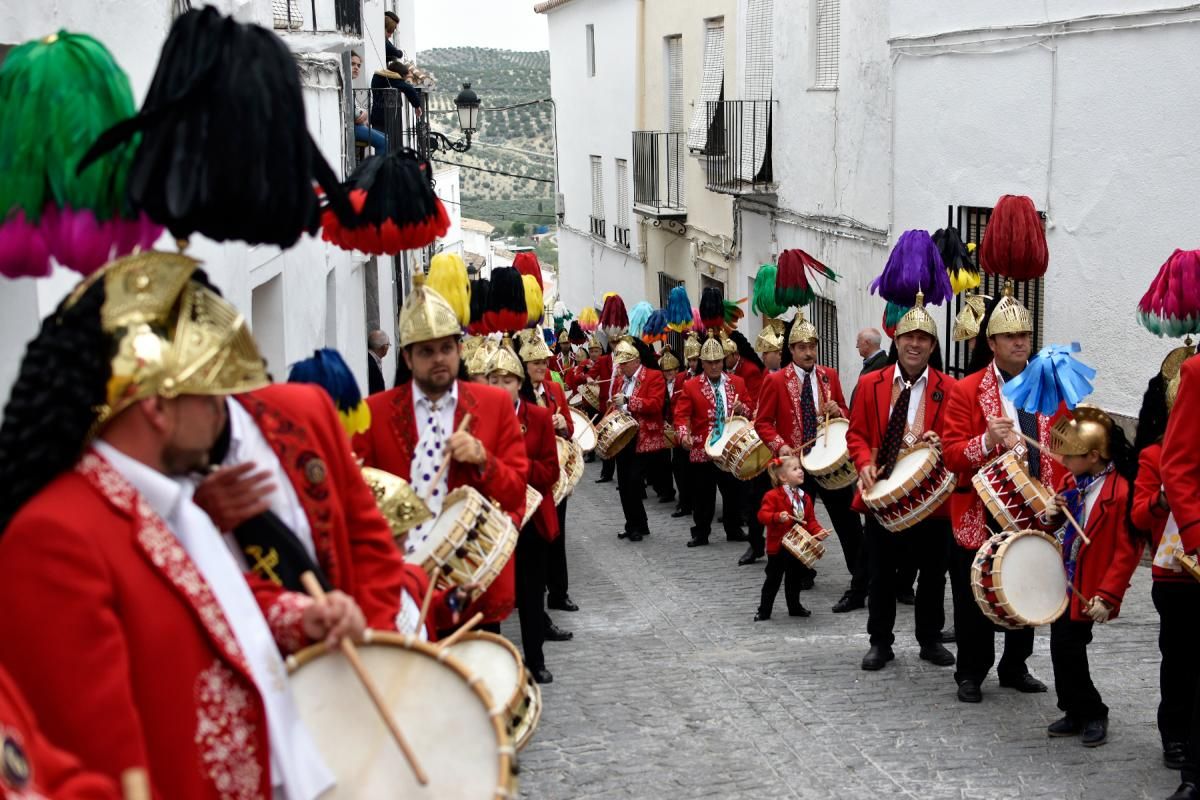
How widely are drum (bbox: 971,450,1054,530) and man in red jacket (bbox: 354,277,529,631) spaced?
2.64 metres

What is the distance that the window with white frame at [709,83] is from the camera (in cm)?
2664

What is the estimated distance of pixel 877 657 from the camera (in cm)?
934

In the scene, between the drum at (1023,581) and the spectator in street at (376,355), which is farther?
the spectator in street at (376,355)

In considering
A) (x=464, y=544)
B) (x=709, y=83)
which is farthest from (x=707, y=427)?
(x=709, y=83)

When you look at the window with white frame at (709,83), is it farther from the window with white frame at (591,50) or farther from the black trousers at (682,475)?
the black trousers at (682,475)

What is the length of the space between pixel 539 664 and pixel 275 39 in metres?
6.19

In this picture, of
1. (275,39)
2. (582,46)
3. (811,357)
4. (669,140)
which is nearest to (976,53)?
(811,357)

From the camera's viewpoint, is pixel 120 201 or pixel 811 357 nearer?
pixel 120 201

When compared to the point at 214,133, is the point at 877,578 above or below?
below

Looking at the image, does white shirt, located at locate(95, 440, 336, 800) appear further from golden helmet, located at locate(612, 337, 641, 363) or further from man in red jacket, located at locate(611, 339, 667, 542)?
golden helmet, located at locate(612, 337, 641, 363)

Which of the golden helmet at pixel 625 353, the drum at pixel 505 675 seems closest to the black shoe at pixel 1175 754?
the drum at pixel 505 675

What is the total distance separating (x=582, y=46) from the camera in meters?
38.9

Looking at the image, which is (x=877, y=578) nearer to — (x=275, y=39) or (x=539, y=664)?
(x=539, y=664)

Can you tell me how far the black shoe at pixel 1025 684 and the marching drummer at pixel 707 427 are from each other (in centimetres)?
645
